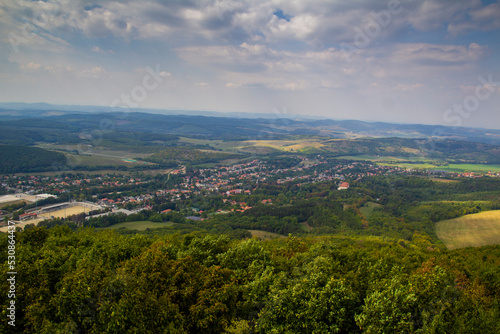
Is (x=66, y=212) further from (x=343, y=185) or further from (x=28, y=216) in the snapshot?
(x=343, y=185)

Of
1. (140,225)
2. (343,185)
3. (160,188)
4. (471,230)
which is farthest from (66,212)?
(471,230)

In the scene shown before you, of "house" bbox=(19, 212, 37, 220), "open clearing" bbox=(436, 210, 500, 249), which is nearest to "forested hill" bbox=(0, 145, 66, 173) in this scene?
"house" bbox=(19, 212, 37, 220)

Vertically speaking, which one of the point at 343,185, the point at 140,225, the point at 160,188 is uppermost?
the point at 343,185

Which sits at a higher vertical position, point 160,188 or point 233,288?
point 233,288

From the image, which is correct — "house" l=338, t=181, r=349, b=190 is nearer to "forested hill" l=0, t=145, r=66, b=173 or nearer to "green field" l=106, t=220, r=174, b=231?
"green field" l=106, t=220, r=174, b=231

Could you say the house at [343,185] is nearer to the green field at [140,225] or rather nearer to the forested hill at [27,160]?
the green field at [140,225]

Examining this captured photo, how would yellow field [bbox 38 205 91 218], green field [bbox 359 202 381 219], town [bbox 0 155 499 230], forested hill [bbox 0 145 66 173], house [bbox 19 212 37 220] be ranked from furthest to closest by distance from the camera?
forested hill [bbox 0 145 66 173]
green field [bbox 359 202 381 219]
town [bbox 0 155 499 230]
yellow field [bbox 38 205 91 218]
house [bbox 19 212 37 220]
